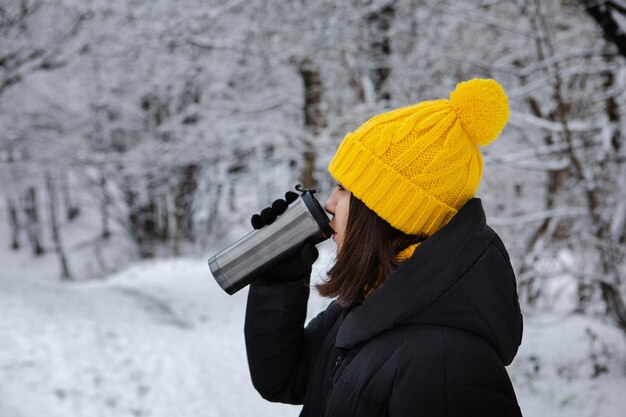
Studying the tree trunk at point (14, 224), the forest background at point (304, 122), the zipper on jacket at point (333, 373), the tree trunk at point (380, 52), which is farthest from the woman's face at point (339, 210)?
the tree trunk at point (14, 224)

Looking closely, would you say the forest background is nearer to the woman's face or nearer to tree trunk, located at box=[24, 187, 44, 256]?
the woman's face

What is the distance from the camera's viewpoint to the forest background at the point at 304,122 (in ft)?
13.3

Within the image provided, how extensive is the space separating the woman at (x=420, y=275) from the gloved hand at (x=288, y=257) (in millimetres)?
15

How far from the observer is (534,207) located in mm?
7328

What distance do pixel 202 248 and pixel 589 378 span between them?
10.5 m

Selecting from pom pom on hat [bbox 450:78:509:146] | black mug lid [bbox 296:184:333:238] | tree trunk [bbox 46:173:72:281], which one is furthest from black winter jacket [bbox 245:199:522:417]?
tree trunk [bbox 46:173:72:281]

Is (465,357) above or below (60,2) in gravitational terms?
below

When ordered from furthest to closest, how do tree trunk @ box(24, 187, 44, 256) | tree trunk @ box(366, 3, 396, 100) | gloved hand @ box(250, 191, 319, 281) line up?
tree trunk @ box(24, 187, 44, 256), tree trunk @ box(366, 3, 396, 100), gloved hand @ box(250, 191, 319, 281)

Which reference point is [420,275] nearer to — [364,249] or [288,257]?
[364,249]

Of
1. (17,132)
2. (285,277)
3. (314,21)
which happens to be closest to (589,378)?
(285,277)

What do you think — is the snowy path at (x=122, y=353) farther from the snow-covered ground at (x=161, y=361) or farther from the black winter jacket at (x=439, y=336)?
the black winter jacket at (x=439, y=336)

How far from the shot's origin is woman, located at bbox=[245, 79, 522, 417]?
1.12 meters

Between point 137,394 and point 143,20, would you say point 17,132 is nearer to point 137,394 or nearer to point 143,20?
point 143,20

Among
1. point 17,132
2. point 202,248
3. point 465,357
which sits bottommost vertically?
point 202,248
